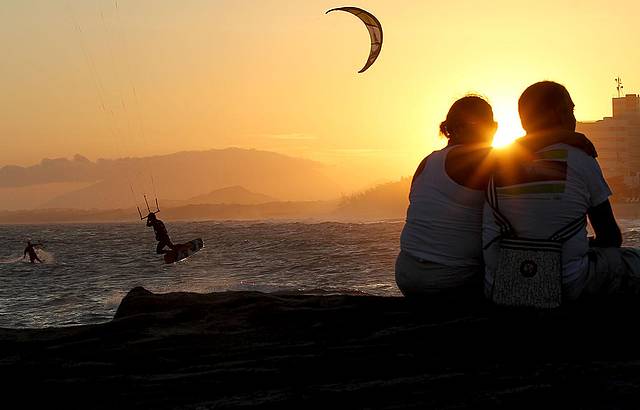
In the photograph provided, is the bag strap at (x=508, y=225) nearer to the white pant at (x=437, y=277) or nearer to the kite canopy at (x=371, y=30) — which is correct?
the white pant at (x=437, y=277)

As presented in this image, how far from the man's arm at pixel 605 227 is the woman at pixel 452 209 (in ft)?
2.31

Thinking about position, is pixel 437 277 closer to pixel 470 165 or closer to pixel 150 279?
pixel 470 165

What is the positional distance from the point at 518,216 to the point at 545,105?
0.76 m

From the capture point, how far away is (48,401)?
388 cm

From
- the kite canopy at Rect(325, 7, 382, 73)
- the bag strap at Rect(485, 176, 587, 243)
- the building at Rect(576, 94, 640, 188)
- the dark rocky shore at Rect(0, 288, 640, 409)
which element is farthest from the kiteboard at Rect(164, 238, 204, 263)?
the building at Rect(576, 94, 640, 188)

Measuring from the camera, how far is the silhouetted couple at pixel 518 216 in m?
4.45

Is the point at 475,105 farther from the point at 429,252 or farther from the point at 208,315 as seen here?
the point at 208,315

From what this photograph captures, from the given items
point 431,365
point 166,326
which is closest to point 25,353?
point 166,326

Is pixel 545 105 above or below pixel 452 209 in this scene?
above

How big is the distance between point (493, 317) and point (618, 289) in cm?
84

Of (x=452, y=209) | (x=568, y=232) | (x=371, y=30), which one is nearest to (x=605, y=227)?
(x=568, y=232)

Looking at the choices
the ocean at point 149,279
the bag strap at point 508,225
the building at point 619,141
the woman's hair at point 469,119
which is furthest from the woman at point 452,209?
the building at point 619,141

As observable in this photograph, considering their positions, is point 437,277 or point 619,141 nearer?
point 437,277

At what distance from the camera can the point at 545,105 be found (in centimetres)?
472
